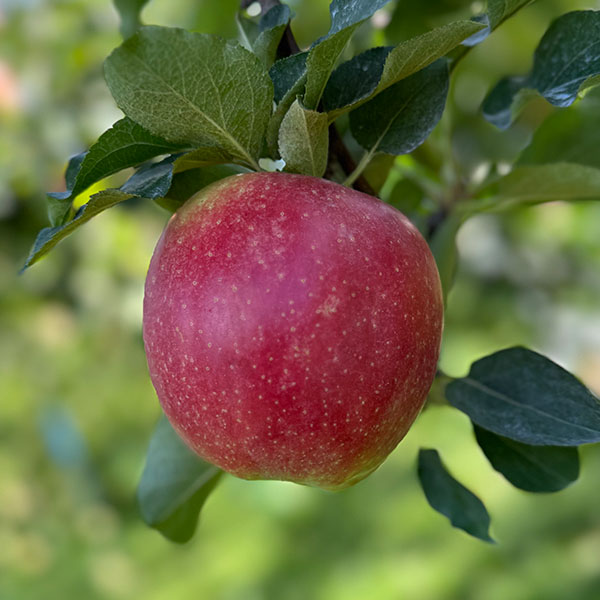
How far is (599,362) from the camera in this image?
62.4 inches

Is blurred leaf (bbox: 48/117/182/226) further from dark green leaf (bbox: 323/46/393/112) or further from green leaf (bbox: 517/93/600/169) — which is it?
green leaf (bbox: 517/93/600/169)

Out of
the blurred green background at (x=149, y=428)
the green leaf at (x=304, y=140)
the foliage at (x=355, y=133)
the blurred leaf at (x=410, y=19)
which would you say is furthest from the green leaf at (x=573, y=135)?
the blurred green background at (x=149, y=428)

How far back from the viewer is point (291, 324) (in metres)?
0.34

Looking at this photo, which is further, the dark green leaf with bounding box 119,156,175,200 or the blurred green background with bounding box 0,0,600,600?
the blurred green background with bounding box 0,0,600,600

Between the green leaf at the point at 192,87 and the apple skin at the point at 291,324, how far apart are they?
30 mm

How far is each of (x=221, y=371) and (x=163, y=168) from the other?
104mm

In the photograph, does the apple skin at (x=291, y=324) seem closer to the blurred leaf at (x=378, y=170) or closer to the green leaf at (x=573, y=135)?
the blurred leaf at (x=378, y=170)

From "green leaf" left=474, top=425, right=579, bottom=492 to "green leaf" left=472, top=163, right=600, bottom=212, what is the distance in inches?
6.7

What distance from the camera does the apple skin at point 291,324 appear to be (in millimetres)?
346

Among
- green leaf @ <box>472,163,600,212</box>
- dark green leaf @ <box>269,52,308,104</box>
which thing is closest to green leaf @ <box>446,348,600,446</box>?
green leaf @ <box>472,163,600,212</box>

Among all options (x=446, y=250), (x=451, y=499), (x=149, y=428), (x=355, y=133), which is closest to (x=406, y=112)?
(x=355, y=133)

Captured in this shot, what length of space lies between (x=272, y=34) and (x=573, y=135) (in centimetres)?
27

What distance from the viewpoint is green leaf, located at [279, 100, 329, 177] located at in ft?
1.16

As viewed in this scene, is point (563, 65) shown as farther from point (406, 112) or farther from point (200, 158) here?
point (200, 158)
